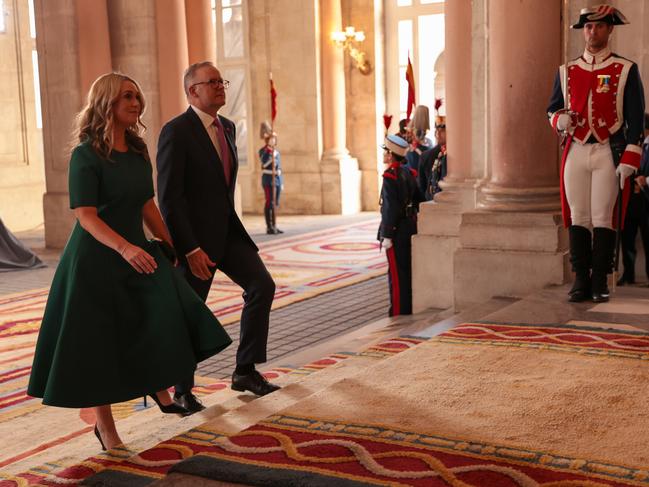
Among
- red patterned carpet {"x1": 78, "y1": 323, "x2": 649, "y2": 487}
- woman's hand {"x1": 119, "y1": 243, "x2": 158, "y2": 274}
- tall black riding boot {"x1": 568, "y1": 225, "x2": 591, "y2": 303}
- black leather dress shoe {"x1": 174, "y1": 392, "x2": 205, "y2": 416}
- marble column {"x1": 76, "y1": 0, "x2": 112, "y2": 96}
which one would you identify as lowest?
black leather dress shoe {"x1": 174, "y1": 392, "x2": 205, "y2": 416}

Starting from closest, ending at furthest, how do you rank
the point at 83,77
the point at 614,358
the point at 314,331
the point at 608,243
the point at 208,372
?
the point at 614,358 < the point at 608,243 < the point at 208,372 < the point at 314,331 < the point at 83,77

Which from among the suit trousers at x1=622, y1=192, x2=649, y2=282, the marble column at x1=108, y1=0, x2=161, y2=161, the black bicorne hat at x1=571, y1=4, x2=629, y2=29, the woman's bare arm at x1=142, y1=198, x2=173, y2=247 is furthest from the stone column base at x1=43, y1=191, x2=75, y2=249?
the woman's bare arm at x1=142, y1=198, x2=173, y2=247

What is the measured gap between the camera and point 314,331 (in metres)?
7.41

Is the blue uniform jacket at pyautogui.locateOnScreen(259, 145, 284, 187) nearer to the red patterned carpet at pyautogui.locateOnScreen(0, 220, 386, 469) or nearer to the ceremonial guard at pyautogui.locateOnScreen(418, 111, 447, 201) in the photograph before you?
the red patterned carpet at pyautogui.locateOnScreen(0, 220, 386, 469)

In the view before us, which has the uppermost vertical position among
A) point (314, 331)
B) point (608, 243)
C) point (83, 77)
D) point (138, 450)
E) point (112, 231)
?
point (83, 77)

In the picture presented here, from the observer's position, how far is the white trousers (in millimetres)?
5445

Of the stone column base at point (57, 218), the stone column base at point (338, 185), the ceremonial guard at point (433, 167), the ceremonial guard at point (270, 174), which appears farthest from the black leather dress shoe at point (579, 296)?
the stone column base at point (338, 185)

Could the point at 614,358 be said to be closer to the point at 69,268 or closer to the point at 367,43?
the point at 69,268

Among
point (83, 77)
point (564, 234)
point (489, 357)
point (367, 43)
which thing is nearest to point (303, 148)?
point (367, 43)

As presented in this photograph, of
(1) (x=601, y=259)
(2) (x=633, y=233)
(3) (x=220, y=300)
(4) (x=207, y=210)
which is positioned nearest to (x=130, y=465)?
(4) (x=207, y=210)

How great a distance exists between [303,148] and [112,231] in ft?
48.7

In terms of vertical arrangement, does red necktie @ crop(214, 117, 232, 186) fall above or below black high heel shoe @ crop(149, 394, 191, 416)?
Result: above

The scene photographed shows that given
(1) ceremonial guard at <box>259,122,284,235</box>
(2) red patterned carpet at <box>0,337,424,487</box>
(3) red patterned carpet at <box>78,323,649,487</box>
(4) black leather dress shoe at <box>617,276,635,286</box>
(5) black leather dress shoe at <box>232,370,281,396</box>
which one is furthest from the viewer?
(1) ceremonial guard at <box>259,122,284,235</box>

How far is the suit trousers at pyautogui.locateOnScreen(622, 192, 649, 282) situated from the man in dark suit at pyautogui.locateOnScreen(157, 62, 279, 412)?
3435mm
